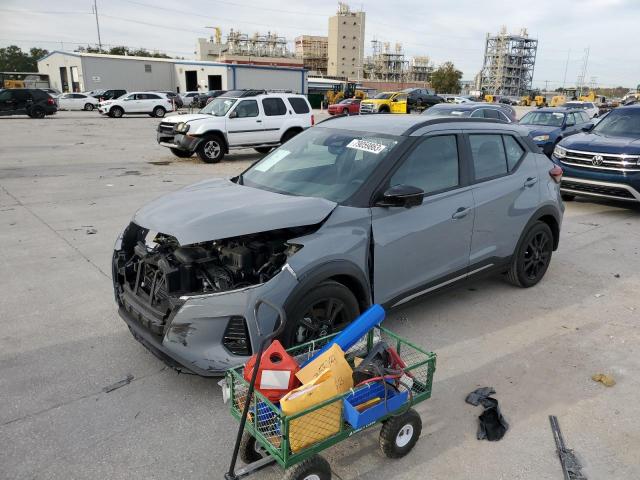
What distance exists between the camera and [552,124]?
47.9ft

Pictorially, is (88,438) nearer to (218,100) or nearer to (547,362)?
(547,362)

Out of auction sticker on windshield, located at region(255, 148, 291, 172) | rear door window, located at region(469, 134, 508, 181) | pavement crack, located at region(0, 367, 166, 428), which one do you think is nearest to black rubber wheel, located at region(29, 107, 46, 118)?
auction sticker on windshield, located at region(255, 148, 291, 172)

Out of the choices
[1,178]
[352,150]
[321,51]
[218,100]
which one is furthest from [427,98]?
[321,51]

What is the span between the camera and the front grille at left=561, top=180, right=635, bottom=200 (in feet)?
28.1

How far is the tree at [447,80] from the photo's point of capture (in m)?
106

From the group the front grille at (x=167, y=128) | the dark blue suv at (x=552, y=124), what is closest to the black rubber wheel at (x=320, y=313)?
the dark blue suv at (x=552, y=124)

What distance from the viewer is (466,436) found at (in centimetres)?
304

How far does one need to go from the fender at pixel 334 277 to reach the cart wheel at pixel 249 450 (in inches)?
30.5

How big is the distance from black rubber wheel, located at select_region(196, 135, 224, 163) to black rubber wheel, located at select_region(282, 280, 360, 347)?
11.4 metres

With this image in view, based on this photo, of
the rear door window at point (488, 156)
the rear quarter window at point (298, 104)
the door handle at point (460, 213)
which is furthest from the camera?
the rear quarter window at point (298, 104)

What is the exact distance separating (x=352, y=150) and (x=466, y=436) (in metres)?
2.28

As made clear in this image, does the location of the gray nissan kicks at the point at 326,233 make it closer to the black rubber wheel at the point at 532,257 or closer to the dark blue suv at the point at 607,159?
the black rubber wheel at the point at 532,257

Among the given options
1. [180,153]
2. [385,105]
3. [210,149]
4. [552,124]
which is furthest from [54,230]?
[385,105]

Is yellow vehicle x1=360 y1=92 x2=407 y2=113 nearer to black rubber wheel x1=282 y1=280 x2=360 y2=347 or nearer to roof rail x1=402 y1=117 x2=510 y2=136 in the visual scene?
roof rail x1=402 y1=117 x2=510 y2=136
